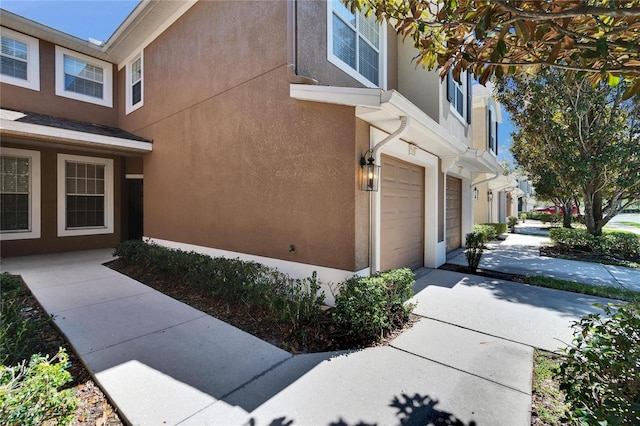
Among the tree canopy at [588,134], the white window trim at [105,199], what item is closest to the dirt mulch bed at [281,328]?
the white window trim at [105,199]

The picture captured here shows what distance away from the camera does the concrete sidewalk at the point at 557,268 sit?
683 cm

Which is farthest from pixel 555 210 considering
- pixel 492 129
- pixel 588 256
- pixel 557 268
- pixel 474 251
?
pixel 474 251

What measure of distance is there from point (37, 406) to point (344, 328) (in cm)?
309

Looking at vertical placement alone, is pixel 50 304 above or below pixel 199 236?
below

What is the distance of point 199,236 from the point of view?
765cm

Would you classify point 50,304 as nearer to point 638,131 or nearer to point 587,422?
point 587,422

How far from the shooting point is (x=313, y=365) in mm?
3301

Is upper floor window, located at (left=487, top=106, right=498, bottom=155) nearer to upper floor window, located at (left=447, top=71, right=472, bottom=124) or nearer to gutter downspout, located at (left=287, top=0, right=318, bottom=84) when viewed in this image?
upper floor window, located at (left=447, top=71, right=472, bottom=124)

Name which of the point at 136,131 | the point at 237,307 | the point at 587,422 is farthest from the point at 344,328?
the point at 136,131

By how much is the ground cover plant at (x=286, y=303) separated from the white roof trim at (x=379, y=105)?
2.54 meters

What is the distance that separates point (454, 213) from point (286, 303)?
8.54 metres

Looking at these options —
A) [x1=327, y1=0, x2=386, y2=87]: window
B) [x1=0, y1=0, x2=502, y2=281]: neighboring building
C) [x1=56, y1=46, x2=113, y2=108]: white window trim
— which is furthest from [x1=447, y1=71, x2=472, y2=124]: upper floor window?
[x1=56, y1=46, x2=113, y2=108]: white window trim

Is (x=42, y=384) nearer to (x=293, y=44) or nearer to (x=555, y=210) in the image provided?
(x=293, y=44)

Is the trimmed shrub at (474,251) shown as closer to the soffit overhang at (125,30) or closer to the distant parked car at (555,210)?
the soffit overhang at (125,30)
